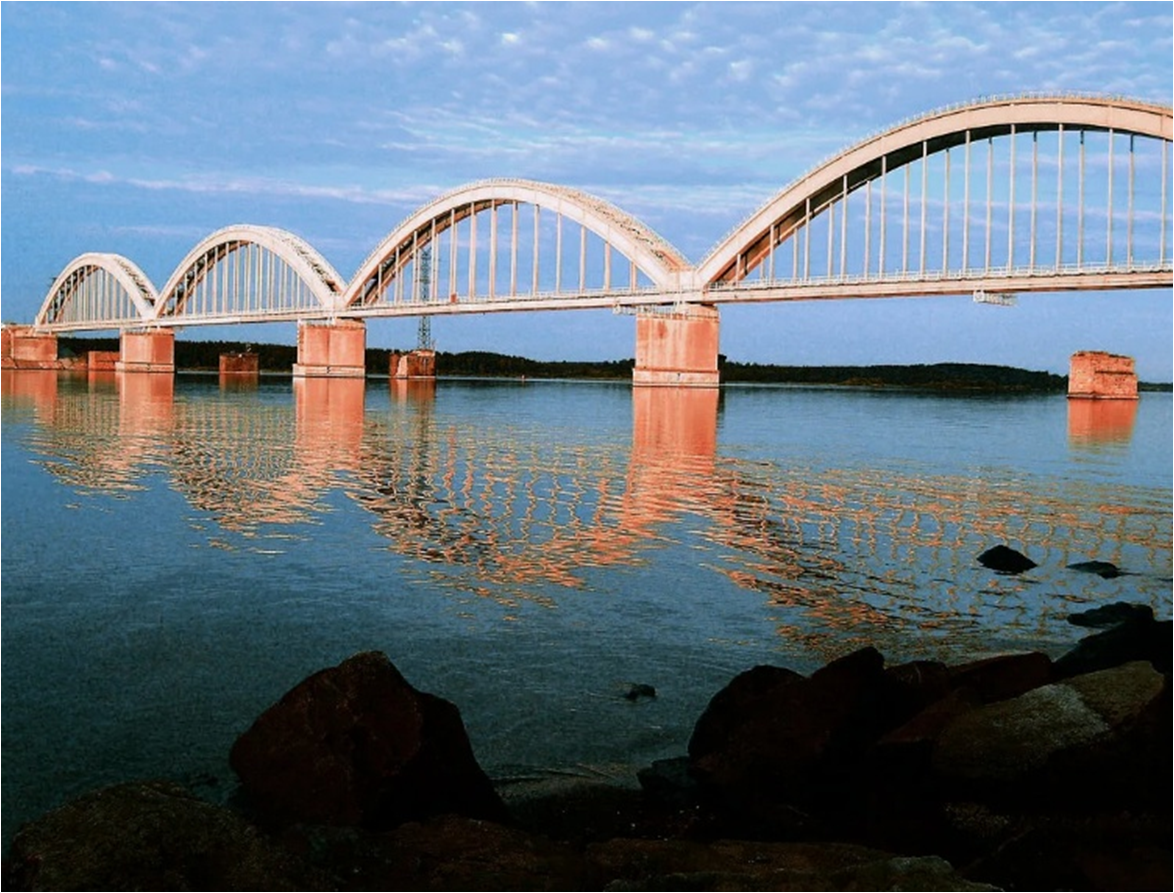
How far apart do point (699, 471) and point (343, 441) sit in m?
11.6

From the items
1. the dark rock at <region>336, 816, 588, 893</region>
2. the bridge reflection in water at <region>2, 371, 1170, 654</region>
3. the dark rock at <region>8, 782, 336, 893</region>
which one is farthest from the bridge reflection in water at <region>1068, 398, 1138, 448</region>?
the dark rock at <region>8, 782, 336, 893</region>

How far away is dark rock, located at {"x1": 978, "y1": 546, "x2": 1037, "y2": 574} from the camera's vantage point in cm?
1335

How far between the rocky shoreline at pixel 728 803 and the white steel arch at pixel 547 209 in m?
78.8

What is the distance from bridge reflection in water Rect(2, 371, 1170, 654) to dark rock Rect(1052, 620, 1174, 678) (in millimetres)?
2346

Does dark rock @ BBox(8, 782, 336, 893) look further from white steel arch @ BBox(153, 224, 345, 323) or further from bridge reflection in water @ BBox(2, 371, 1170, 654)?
white steel arch @ BBox(153, 224, 345, 323)

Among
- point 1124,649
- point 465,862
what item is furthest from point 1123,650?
point 465,862

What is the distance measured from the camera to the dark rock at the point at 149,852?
391cm

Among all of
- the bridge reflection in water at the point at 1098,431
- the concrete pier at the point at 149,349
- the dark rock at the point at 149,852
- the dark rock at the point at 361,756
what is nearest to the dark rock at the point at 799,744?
the dark rock at the point at 361,756

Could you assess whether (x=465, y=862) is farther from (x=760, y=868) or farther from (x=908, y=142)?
(x=908, y=142)

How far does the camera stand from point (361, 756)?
16.9ft

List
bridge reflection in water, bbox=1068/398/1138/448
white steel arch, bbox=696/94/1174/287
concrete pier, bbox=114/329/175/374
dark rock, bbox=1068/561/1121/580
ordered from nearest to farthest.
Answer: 1. dark rock, bbox=1068/561/1121/580
2. bridge reflection in water, bbox=1068/398/1138/448
3. white steel arch, bbox=696/94/1174/287
4. concrete pier, bbox=114/329/175/374

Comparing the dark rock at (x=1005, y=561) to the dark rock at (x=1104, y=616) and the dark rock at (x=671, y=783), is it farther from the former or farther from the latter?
the dark rock at (x=671, y=783)

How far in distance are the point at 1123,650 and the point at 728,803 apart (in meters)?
3.19

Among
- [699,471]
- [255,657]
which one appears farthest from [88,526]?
[699,471]
